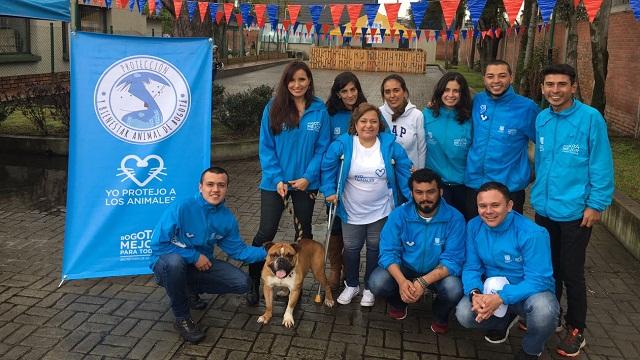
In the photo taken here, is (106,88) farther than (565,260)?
Yes

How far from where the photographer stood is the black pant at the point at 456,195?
4.55 meters

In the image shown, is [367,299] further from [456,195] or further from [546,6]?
[546,6]

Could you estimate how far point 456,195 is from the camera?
4.59 meters

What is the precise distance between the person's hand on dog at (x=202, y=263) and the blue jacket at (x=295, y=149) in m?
0.78

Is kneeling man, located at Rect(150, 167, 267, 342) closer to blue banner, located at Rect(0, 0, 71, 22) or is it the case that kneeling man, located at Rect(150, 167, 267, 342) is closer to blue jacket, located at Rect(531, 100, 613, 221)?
blue jacket, located at Rect(531, 100, 613, 221)

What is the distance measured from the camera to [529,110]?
164 inches

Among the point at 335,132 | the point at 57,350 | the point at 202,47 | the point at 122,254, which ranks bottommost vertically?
the point at 57,350

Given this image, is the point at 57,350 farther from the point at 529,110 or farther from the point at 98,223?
the point at 529,110

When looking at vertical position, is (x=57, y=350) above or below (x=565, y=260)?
below

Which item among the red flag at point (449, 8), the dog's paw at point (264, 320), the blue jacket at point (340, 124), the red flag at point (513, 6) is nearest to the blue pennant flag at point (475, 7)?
the red flag at point (449, 8)

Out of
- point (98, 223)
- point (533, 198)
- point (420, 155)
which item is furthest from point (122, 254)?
point (533, 198)

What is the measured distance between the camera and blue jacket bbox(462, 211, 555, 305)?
3.61m

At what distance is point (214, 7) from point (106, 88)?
6030 millimetres

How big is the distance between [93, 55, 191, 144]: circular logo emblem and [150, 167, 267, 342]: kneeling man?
2.77 ft
